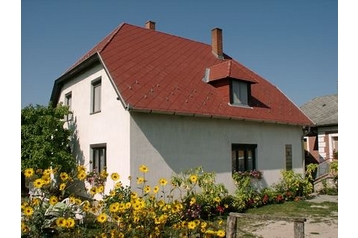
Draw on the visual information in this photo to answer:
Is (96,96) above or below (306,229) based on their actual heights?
above

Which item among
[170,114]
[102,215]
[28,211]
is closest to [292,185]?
[170,114]

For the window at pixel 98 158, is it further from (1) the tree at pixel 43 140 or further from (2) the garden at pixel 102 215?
(2) the garden at pixel 102 215

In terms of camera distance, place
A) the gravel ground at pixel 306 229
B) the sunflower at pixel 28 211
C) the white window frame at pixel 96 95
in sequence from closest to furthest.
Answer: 1. the sunflower at pixel 28 211
2. the gravel ground at pixel 306 229
3. the white window frame at pixel 96 95

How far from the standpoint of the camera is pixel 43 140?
11711 millimetres

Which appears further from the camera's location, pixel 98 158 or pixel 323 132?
pixel 323 132

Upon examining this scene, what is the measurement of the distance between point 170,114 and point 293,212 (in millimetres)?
5474

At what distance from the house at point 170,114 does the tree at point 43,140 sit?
770mm

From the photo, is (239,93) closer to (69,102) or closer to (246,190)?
(246,190)

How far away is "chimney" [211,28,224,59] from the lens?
16.3 metres

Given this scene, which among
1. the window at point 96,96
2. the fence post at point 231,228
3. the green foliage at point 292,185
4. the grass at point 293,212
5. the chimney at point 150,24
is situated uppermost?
the chimney at point 150,24

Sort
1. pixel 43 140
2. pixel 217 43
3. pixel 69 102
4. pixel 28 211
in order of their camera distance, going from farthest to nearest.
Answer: pixel 217 43 → pixel 69 102 → pixel 43 140 → pixel 28 211

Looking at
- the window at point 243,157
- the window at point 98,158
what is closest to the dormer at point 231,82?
the window at point 243,157

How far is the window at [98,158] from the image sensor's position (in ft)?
36.7
